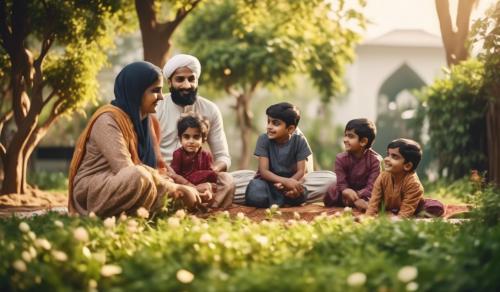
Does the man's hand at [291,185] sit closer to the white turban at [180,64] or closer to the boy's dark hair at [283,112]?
the boy's dark hair at [283,112]

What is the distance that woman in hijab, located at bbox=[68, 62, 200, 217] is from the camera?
235 inches

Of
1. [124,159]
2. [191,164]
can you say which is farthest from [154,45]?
[124,159]

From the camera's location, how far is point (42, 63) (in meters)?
11.5

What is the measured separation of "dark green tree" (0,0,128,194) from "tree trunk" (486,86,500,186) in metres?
5.78

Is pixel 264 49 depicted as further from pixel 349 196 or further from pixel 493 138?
pixel 349 196

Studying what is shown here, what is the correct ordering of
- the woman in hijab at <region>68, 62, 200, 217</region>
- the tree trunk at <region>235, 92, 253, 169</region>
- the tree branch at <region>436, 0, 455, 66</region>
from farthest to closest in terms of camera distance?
the tree trunk at <region>235, 92, 253, 169</region>, the tree branch at <region>436, 0, 455, 66</region>, the woman in hijab at <region>68, 62, 200, 217</region>

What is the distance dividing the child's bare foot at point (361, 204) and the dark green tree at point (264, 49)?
338 inches

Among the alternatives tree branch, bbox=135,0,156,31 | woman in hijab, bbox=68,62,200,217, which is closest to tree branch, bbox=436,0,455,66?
tree branch, bbox=135,0,156,31

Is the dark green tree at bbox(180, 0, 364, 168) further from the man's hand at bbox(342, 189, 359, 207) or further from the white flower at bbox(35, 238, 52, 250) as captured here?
the white flower at bbox(35, 238, 52, 250)

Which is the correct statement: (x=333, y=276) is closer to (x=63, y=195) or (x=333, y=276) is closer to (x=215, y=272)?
(x=215, y=272)

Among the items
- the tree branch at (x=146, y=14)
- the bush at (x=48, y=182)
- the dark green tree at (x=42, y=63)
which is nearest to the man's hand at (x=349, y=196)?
the dark green tree at (x=42, y=63)

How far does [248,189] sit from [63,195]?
4.97m

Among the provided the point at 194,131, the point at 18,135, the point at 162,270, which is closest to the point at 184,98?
the point at 194,131

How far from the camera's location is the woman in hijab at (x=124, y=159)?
235 inches
